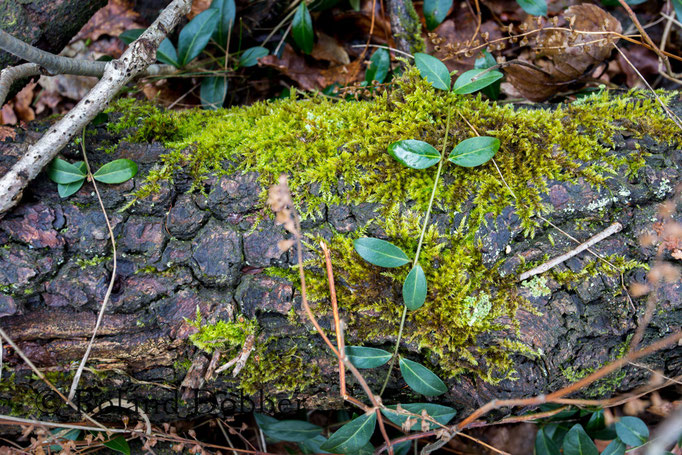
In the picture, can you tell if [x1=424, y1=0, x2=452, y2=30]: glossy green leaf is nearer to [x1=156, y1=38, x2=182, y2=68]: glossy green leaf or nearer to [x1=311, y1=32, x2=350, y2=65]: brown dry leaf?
[x1=311, y1=32, x2=350, y2=65]: brown dry leaf

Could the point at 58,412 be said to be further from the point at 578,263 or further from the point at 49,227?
the point at 578,263

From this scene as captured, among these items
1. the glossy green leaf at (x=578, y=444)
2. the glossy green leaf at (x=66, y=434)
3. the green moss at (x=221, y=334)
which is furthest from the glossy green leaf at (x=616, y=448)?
the glossy green leaf at (x=66, y=434)

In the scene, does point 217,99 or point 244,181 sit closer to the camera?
point 244,181

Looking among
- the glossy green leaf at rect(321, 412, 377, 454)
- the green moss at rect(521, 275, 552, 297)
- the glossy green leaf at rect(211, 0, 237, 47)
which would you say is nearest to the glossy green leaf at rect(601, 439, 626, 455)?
the green moss at rect(521, 275, 552, 297)

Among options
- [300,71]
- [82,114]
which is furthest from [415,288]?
[300,71]

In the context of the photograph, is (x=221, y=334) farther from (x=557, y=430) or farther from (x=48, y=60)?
(x=557, y=430)

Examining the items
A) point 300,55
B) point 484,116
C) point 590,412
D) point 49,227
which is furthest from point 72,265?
point 590,412
